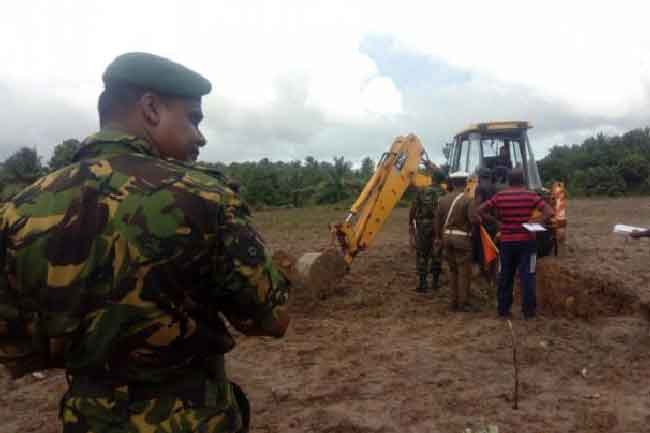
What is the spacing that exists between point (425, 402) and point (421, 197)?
428cm

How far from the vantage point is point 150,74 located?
5.10 ft

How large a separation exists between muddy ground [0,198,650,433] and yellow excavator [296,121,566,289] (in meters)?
0.47

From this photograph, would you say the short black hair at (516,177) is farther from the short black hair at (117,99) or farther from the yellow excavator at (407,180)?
the short black hair at (117,99)

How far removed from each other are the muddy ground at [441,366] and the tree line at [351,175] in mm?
20933

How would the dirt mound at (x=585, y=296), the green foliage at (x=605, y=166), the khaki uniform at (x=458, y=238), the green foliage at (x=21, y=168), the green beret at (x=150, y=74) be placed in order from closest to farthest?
the green beret at (x=150, y=74), the dirt mound at (x=585, y=296), the khaki uniform at (x=458, y=238), the green foliage at (x=21, y=168), the green foliage at (x=605, y=166)

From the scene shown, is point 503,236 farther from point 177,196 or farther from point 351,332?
point 177,196

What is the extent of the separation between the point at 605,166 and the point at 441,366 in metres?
32.4

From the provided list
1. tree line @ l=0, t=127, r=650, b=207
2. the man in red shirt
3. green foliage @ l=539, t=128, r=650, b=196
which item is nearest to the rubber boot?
the man in red shirt

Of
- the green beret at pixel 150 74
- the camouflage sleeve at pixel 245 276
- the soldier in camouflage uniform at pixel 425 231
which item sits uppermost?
the green beret at pixel 150 74

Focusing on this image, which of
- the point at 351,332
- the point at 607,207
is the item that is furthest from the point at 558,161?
the point at 351,332

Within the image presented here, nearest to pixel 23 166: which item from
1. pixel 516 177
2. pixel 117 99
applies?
pixel 516 177

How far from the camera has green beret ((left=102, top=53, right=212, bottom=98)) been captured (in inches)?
61.1

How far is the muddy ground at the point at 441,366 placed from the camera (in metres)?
3.95

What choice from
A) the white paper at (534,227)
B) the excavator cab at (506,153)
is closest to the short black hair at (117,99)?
the white paper at (534,227)
